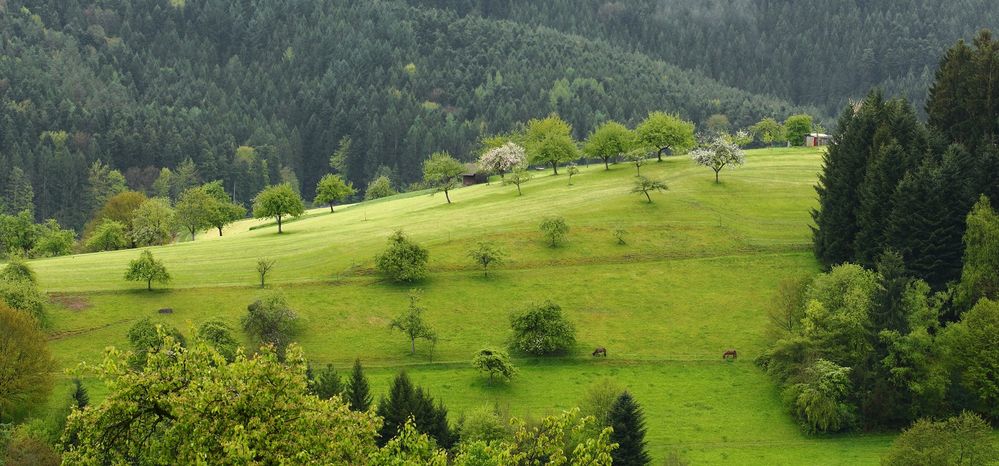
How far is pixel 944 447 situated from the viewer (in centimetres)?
6919

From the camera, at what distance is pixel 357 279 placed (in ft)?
380

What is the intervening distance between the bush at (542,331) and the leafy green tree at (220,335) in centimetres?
2637

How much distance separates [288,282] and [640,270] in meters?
39.6

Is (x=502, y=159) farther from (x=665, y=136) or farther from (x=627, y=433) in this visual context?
(x=627, y=433)

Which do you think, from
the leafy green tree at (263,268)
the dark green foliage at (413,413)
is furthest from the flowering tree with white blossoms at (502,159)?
the dark green foliage at (413,413)

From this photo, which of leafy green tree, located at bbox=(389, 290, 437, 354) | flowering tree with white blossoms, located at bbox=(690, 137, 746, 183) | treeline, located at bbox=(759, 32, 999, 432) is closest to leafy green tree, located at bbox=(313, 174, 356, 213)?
flowering tree with white blossoms, located at bbox=(690, 137, 746, 183)

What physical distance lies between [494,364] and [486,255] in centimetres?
2666

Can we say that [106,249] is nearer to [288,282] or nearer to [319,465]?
[288,282]

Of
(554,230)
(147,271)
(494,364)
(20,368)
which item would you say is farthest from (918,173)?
(20,368)

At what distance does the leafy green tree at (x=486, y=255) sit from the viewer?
383 feet

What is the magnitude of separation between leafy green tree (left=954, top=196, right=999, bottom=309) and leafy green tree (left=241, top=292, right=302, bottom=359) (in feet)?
207

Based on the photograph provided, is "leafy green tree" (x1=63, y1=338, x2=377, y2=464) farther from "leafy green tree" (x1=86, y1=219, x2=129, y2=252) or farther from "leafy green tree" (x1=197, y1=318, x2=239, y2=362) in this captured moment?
"leafy green tree" (x1=86, y1=219, x2=129, y2=252)

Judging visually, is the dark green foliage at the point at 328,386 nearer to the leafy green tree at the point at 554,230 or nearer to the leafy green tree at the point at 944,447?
the leafy green tree at the point at 944,447

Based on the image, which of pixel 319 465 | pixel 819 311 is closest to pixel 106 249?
pixel 819 311
